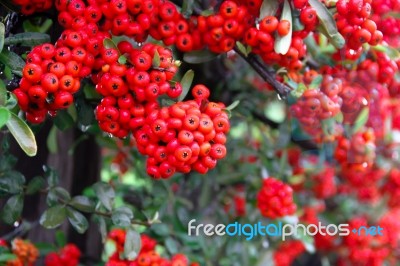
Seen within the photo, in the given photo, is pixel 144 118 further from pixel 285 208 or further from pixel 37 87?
pixel 285 208

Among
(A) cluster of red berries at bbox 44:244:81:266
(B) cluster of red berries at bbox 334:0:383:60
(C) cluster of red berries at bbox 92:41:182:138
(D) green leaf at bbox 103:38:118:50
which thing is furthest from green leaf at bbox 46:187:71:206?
(B) cluster of red berries at bbox 334:0:383:60

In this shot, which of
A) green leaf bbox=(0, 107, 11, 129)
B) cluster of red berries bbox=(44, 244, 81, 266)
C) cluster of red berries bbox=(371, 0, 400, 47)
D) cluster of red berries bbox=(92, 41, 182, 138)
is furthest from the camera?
cluster of red berries bbox=(44, 244, 81, 266)

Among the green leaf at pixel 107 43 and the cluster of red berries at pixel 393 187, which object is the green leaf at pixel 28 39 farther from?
the cluster of red berries at pixel 393 187

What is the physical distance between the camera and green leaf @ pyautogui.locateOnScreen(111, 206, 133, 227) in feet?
4.07

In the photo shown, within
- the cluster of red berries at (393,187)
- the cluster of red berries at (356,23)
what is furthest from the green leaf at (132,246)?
the cluster of red berries at (393,187)

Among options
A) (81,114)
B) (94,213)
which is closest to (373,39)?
(81,114)

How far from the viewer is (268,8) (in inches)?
42.8

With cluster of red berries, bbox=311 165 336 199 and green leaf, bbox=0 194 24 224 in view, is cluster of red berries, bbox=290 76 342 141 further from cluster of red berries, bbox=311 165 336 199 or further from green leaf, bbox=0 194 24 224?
cluster of red berries, bbox=311 165 336 199

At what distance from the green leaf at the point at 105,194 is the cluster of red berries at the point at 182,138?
37cm

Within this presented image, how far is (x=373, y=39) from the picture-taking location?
114cm

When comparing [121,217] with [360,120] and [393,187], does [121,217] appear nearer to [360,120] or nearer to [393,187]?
[360,120]

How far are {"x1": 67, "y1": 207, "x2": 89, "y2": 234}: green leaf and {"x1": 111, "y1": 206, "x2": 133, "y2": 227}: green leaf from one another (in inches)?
2.7

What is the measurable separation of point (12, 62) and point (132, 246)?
1.64ft

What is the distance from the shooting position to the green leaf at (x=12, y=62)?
97 centimetres
